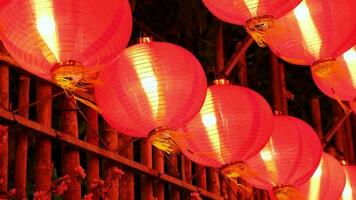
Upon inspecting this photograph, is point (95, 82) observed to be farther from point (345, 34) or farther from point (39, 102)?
point (345, 34)

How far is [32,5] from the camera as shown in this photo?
→ 2598 millimetres

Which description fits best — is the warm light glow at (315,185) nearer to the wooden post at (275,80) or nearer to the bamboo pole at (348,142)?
the wooden post at (275,80)

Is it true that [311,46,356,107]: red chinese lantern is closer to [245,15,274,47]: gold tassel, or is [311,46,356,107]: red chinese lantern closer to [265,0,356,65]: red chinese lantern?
[265,0,356,65]: red chinese lantern

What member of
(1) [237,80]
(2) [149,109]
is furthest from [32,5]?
(1) [237,80]

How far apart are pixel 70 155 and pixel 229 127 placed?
0.94m

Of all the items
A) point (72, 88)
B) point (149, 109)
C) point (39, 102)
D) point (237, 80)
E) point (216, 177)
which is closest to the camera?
point (72, 88)

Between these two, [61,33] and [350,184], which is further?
[350,184]

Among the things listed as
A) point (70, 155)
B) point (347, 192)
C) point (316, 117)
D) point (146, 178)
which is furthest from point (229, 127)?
point (316, 117)

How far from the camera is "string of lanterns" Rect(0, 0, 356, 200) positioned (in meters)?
2.61

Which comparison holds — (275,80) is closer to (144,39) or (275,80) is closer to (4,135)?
(144,39)

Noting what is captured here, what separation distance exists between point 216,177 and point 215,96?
1750 millimetres

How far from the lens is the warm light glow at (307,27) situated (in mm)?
3350

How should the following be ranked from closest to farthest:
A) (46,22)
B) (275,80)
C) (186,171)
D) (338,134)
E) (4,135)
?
(46,22) < (4,135) < (186,171) < (275,80) < (338,134)

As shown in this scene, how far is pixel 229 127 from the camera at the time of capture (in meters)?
3.41
